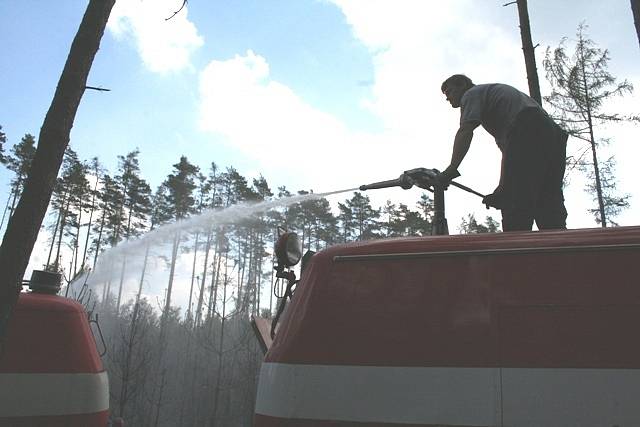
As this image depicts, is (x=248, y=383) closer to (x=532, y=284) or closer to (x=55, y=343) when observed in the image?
(x=55, y=343)

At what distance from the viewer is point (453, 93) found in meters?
4.46

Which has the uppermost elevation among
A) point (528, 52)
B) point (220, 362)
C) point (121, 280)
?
point (528, 52)

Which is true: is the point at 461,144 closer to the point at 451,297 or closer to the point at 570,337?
the point at 451,297

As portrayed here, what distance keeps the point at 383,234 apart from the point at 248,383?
660 inches

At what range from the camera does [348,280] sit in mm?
2744

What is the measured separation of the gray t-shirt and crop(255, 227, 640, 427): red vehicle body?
1539 mm

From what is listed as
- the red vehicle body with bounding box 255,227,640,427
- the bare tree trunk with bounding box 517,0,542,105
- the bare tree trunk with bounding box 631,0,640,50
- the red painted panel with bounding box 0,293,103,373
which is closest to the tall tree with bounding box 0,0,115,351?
the red painted panel with bounding box 0,293,103,373

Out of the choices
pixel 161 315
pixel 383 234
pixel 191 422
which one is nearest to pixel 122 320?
pixel 161 315

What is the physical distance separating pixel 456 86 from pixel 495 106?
0.57m

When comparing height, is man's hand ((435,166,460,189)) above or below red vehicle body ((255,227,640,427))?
above

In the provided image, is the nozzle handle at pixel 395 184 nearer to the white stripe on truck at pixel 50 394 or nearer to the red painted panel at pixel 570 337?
the red painted panel at pixel 570 337

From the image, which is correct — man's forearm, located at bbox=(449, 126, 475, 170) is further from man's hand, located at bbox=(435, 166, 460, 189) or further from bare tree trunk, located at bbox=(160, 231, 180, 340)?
bare tree trunk, located at bbox=(160, 231, 180, 340)

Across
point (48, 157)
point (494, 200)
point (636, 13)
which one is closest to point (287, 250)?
point (494, 200)

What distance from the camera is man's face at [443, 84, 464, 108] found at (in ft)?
14.5
